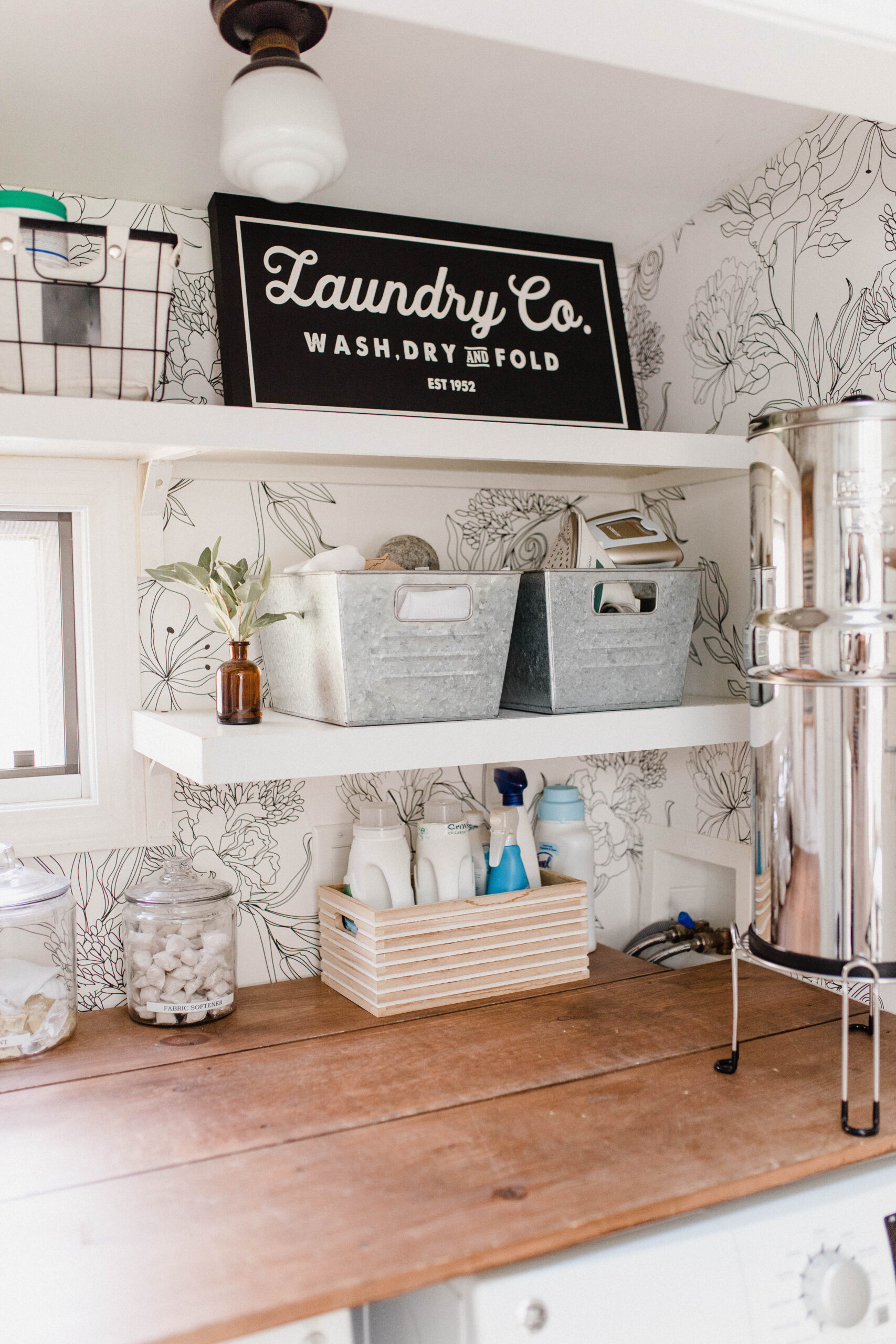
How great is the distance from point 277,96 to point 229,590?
59 centimetres

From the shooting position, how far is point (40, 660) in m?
1.58

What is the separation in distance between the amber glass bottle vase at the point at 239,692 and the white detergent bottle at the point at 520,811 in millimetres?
435

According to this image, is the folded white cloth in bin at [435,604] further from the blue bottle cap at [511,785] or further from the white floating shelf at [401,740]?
the blue bottle cap at [511,785]

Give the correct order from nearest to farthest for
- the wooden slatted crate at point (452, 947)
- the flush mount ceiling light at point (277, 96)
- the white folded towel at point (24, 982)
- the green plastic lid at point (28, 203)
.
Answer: the flush mount ceiling light at point (277, 96)
the green plastic lid at point (28, 203)
the white folded towel at point (24, 982)
the wooden slatted crate at point (452, 947)

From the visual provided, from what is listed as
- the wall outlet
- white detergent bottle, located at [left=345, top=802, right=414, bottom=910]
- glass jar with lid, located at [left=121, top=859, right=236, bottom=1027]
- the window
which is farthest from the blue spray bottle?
the window

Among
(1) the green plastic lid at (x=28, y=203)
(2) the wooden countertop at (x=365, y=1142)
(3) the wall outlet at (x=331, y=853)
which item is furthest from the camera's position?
(3) the wall outlet at (x=331, y=853)

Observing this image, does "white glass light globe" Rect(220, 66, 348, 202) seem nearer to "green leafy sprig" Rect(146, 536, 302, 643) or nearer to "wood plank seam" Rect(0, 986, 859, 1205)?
"green leafy sprig" Rect(146, 536, 302, 643)

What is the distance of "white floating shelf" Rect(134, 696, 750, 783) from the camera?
126 cm

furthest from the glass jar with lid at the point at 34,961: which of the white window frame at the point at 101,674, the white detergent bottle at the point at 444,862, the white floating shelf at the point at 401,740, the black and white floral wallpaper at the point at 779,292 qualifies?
the black and white floral wallpaper at the point at 779,292

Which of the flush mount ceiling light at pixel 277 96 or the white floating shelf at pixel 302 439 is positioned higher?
the flush mount ceiling light at pixel 277 96

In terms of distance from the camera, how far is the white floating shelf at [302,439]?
1211 mm

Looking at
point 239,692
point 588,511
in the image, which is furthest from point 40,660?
point 588,511

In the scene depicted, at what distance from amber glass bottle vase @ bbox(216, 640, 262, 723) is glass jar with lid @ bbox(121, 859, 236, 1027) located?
0.28 meters

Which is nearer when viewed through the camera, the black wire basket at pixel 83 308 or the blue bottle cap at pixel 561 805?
the black wire basket at pixel 83 308
